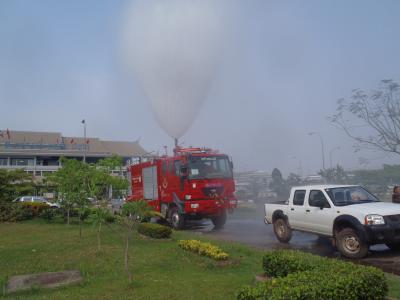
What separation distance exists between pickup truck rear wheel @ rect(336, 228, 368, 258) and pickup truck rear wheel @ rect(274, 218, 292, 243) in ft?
8.53

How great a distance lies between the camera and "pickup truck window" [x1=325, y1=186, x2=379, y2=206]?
11.2 metres

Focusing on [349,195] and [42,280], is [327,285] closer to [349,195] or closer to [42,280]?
[42,280]

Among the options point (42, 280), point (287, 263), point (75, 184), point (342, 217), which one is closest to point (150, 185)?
point (75, 184)

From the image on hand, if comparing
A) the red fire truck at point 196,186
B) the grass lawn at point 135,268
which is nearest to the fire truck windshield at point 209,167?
the red fire truck at point 196,186

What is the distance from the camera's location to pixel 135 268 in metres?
8.79

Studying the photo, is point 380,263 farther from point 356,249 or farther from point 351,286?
point 351,286

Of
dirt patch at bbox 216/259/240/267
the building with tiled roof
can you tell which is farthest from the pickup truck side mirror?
the building with tiled roof

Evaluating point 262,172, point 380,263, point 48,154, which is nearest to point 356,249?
point 380,263

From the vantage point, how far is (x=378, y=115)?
94.2 ft

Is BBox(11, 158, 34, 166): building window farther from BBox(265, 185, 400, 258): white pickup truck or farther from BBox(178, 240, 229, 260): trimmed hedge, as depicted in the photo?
BBox(178, 240, 229, 260): trimmed hedge

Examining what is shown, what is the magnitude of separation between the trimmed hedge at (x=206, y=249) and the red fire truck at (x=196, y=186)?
22.3 feet

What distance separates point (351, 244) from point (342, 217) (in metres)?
0.68

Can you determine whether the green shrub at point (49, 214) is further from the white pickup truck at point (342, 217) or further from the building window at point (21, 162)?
the building window at point (21, 162)

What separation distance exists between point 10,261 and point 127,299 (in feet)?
16.7
